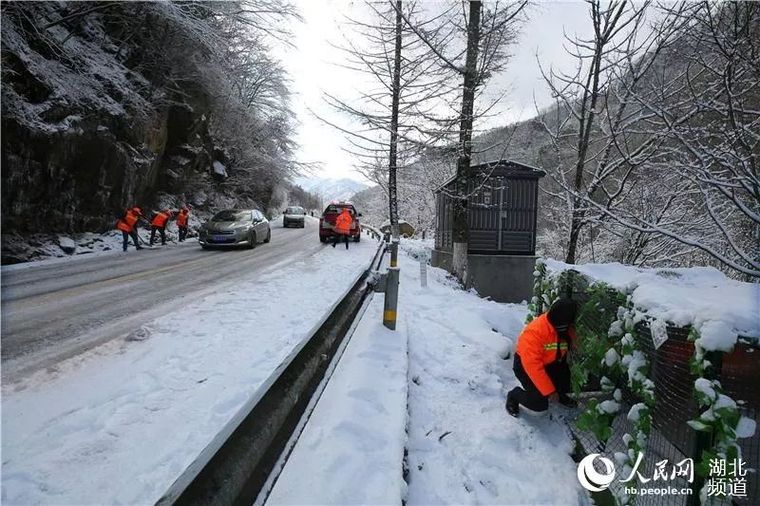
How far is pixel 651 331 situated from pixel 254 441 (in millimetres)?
2559

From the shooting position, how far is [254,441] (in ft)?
6.07

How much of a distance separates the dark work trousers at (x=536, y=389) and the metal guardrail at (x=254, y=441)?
209cm

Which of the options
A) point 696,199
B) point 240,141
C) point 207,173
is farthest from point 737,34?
point 240,141

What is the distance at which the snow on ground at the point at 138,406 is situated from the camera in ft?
7.79

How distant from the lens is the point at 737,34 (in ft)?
13.4

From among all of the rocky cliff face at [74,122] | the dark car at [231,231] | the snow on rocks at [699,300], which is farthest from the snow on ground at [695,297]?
the rocky cliff face at [74,122]

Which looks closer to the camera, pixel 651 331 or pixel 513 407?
pixel 651 331

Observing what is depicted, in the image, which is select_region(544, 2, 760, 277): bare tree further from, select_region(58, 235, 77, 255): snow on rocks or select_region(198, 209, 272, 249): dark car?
select_region(58, 235, 77, 255): snow on rocks

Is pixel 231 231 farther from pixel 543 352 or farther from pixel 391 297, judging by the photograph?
pixel 543 352

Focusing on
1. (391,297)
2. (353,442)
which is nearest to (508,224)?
(391,297)

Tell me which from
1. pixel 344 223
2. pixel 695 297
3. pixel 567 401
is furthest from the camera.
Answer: pixel 344 223

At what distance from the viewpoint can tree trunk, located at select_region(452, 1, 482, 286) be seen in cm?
1085

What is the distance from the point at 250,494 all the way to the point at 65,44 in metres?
16.2

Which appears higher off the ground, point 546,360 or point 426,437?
point 546,360
